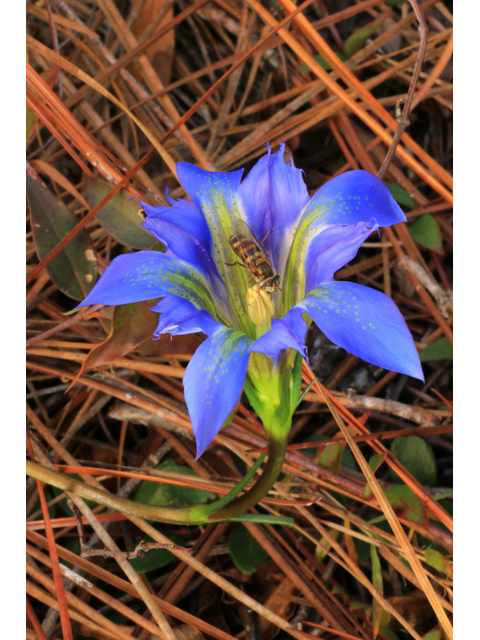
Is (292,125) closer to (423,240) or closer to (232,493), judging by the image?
(423,240)

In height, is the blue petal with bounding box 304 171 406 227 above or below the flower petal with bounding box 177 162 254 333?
below

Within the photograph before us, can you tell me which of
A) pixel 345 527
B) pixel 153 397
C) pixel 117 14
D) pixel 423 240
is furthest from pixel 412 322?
pixel 117 14

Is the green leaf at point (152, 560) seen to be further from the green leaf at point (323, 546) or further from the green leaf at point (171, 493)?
the green leaf at point (323, 546)

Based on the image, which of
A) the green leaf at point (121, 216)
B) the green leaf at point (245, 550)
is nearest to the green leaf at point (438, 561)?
the green leaf at point (245, 550)

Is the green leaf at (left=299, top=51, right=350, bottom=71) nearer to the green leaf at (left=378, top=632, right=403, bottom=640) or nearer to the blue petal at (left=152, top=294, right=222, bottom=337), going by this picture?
the blue petal at (left=152, top=294, right=222, bottom=337)

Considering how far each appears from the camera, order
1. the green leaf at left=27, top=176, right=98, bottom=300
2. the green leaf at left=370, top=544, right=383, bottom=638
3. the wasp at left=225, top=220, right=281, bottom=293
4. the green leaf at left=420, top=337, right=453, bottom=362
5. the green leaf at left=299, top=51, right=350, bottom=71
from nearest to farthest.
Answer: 1. the wasp at left=225, top=220, right=281, bottom=293
2. the green leaf at left=370, top=544, right=383, bottom=638
3. the green leaf at left=27, top=176, right=98, bottom=300
4. the green leaf at left=420, top=337, right=453, bottom=362
5. the green leaf at left=299, top=51, right=350, bottom=71

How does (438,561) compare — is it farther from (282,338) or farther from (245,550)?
(282,338)

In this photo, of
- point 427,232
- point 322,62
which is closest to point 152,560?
point 427,232

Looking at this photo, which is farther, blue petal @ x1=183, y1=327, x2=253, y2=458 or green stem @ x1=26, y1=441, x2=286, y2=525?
green stem @ x1=26, y1=441, x2=286, y2=525

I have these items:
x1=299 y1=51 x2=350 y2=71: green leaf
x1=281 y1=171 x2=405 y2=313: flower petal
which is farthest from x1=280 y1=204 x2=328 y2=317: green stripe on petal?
x1=299 y1=51 x2=350 y2=71: green leaf
